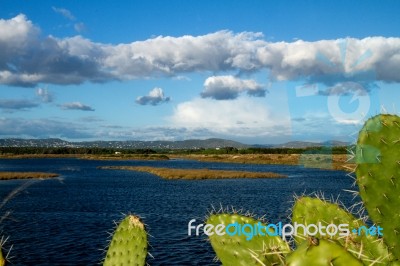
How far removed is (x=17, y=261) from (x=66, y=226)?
8.67 m

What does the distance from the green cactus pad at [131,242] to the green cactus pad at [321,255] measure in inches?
105

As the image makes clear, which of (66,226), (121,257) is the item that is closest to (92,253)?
(66,226)

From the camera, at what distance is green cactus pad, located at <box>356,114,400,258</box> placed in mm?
3168

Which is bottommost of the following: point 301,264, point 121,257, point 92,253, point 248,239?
point 92,253

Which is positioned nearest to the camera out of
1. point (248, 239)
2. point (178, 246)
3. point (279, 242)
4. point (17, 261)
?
point (279, 242)

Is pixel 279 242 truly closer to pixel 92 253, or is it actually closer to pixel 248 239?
pixel 248 239

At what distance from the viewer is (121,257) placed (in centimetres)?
419

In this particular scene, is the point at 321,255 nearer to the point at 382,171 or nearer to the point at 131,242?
the point at 382,171

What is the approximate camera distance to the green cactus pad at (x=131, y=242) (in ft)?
13.5

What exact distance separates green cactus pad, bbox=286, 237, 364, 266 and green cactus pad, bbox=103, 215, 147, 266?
266cm

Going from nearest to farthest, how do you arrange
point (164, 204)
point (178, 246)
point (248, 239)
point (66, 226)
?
point (248, 239), point (178, 246), point (66, 226), point (164, 204)
